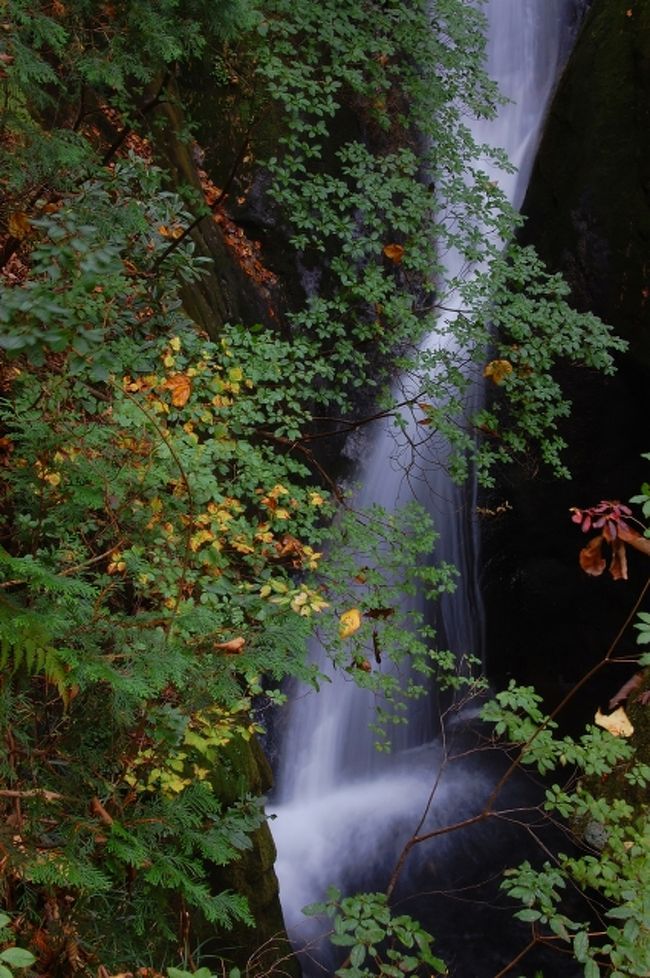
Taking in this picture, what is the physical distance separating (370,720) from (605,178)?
6365 millimetres

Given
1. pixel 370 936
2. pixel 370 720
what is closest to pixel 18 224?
pixel 370 936

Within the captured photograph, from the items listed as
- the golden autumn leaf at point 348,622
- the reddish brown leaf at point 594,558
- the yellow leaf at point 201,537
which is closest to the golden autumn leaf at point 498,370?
the golden autumn leaf at point 348,622

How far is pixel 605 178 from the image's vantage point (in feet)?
26.8

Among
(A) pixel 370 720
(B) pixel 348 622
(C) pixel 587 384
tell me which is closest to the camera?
(B) pixel 348 622

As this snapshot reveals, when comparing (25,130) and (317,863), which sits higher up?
(25,130)

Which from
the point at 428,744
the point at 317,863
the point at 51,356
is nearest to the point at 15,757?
the point at 51,356

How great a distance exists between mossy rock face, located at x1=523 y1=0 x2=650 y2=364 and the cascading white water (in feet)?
3.63

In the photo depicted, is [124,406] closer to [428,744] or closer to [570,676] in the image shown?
[428,744]

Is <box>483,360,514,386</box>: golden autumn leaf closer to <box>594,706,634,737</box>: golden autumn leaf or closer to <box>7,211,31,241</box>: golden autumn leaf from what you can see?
<box>594,706,634,737</box>: golden autumn leaf

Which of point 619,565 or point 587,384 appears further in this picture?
point 587,384

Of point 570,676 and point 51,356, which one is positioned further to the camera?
point 570,676

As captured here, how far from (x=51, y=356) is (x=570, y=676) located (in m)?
7.71

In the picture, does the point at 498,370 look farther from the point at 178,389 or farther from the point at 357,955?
the point at 357,955

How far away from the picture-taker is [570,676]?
29.8ft
